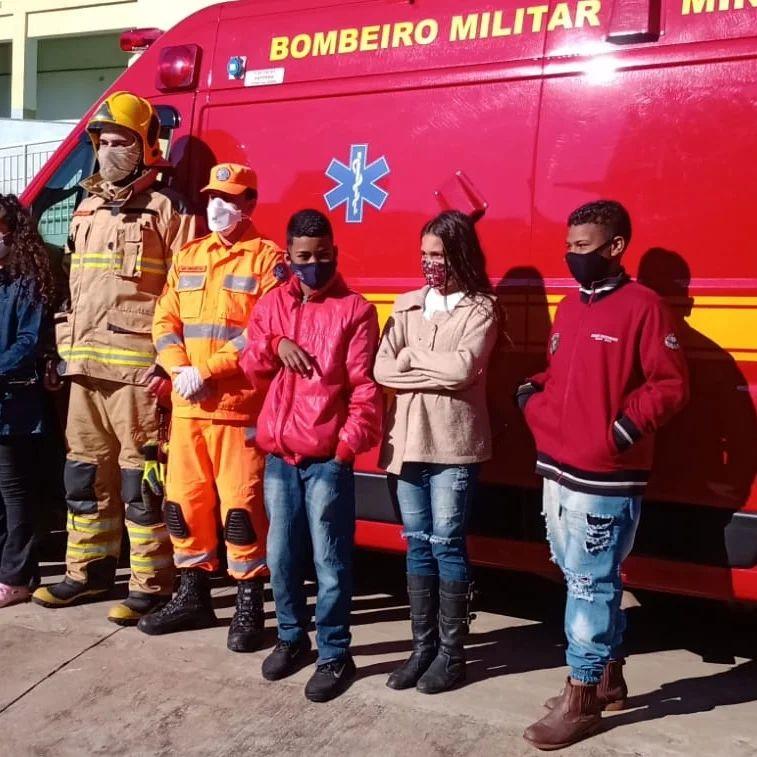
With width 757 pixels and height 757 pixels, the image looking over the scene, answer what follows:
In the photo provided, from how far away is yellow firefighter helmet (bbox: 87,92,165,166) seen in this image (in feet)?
14.2

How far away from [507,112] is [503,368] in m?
0.98

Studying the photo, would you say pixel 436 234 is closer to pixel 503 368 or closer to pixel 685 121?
pixel 503 368

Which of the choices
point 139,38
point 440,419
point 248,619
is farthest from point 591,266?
point 139,38

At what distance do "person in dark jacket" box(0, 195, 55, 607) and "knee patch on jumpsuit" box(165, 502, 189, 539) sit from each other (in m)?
0.84

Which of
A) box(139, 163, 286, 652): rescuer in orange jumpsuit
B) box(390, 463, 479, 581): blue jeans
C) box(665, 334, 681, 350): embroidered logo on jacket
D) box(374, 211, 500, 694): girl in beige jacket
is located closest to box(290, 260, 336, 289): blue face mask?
box(374, 211, 500, 694): girl in beige jacket

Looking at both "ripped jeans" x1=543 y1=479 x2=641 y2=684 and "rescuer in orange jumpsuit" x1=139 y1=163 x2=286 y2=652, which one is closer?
"ripped jeans" x1=543 y1=479 x2=641 y2=684

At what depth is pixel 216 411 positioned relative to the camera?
4070 mm

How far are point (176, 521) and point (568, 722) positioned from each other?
5.80 ft

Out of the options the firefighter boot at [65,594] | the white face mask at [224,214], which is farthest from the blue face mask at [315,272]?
the firefighter boot at [65,594]

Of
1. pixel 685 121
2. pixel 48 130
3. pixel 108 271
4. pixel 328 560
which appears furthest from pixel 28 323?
pixel 48 130

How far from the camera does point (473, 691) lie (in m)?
3.72

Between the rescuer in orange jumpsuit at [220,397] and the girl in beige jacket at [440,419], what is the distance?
685 millimetres

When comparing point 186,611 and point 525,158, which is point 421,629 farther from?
point 525,158

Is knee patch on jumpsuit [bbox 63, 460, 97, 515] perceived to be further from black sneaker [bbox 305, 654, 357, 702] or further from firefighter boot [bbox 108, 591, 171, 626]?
black sneaker [bbox 305, 654, 357, 702]
